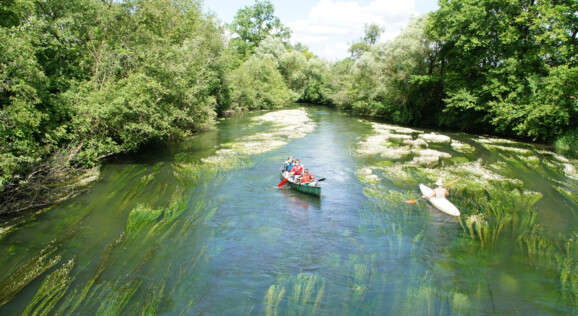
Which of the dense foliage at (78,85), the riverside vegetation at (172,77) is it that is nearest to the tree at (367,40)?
the riverside vegetation at (172,77)

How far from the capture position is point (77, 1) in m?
23.8

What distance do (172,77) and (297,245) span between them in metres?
21.8

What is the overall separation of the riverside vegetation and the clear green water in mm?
3049

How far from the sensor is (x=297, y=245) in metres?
14.2

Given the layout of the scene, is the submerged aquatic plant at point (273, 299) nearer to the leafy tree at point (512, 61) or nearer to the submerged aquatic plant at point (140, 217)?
the submerged aquatic plant at point (140, 217)

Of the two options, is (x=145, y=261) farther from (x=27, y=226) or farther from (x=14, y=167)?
(x=14, y=167)

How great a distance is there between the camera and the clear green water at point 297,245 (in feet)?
34.8

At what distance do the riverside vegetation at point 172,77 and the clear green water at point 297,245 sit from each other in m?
3.05

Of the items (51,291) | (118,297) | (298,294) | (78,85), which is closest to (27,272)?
(51,291)

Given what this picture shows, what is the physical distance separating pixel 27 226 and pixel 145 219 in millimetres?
4967

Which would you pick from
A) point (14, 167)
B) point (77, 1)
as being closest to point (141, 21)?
point (77, 1)

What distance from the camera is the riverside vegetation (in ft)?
59.2

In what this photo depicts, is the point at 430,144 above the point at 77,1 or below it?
below

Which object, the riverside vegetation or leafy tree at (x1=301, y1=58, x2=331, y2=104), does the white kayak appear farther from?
leafy tree at (x1=301, y1=58, x2=331, y2=104)
